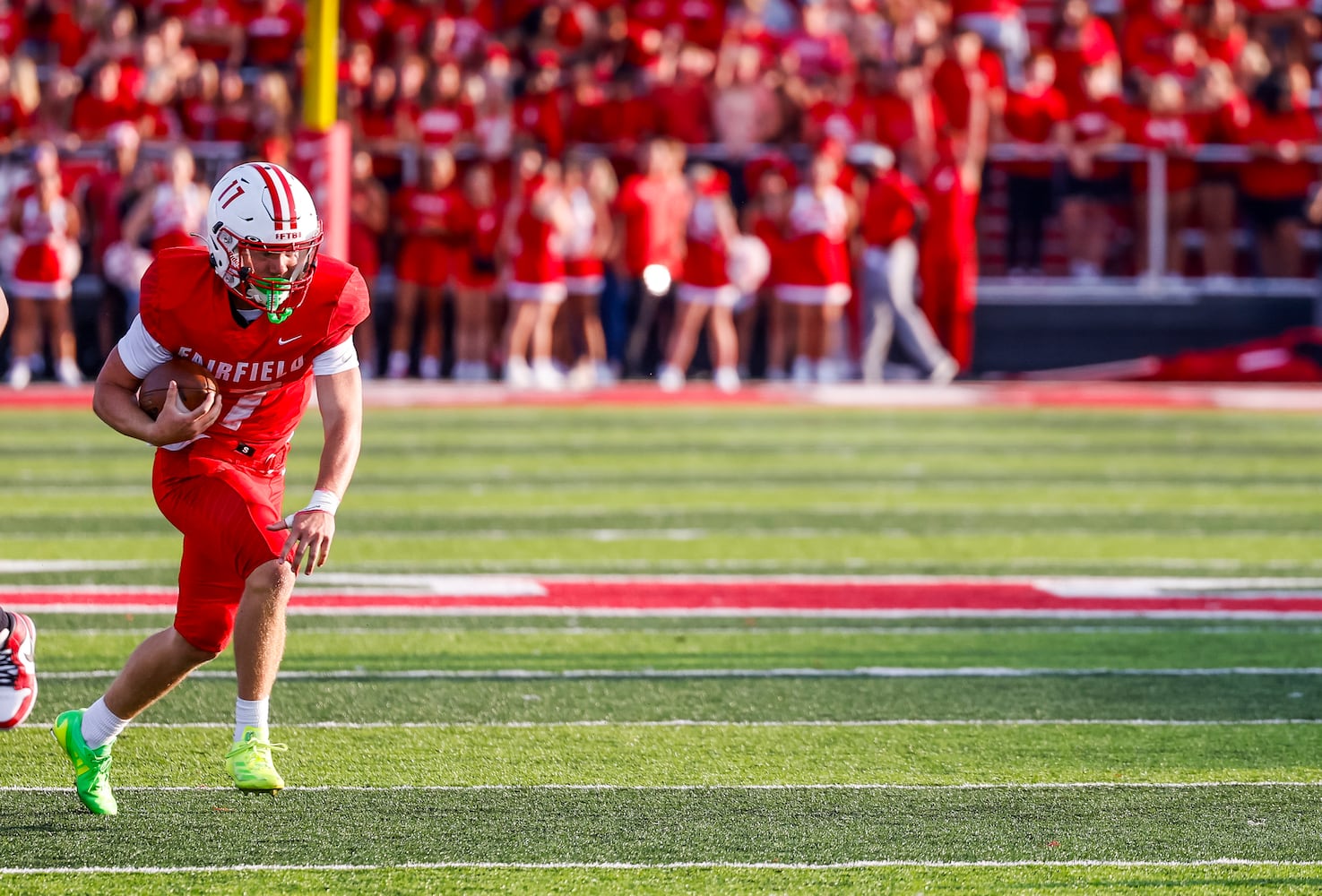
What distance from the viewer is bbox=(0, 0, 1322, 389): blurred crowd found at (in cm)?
1509

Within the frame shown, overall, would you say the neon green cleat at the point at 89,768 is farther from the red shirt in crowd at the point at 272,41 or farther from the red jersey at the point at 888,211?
the red shirt in crowd at the point at 272,41

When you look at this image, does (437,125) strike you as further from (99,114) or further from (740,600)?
(740,600)

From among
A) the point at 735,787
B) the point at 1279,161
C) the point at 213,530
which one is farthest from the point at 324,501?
the point at 1279,161

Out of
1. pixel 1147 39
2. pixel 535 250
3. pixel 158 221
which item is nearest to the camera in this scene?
pixel 158 221

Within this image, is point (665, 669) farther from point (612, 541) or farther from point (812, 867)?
point (612, 541)

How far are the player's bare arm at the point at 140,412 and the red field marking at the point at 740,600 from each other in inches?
110

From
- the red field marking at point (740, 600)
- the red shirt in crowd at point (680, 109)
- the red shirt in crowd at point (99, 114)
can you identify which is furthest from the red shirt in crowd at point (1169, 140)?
the red field marking at point (740, 600)

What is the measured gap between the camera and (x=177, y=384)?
4387mm

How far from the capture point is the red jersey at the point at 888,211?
15.2 metres

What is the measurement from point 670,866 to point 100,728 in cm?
133

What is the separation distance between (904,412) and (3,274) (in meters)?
6.66

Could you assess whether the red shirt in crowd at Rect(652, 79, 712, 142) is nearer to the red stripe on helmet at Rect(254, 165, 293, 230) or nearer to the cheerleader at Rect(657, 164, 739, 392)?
the cheerleader at Rect(657, 164, 739, 392)

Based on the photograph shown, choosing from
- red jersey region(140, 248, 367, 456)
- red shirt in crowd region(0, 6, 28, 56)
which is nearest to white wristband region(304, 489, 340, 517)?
red jersey region(140, 248, 367, 456)

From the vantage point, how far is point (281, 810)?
4531 mm
